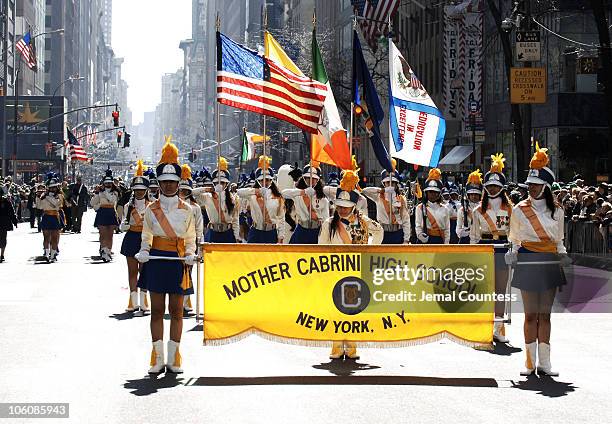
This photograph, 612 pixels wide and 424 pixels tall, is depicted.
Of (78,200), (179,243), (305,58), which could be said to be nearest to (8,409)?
(179,243)

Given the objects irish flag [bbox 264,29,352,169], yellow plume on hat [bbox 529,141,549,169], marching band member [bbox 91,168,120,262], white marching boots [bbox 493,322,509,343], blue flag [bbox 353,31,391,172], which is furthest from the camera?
marching band member [bbox 91,168,120,262]

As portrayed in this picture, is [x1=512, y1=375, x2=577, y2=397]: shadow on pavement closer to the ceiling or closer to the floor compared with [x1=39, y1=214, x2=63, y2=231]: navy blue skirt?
closer to the floor

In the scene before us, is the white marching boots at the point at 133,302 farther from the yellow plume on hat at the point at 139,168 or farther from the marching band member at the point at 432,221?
the marching band member at the point at 432,221

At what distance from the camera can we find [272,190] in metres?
19.9

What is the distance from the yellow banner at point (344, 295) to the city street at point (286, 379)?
387mm

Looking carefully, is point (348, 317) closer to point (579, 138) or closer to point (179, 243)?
point (179, 243)

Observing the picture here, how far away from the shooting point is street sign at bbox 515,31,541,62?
3125cm

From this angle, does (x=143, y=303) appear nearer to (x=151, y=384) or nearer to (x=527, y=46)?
(x=151, y=384)

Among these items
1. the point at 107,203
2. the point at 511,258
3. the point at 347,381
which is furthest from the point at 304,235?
the point at 107,203

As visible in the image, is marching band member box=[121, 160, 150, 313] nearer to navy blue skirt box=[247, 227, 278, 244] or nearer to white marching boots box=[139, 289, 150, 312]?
white marching boots box=[139, 289, 150, 312]

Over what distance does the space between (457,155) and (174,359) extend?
164ft

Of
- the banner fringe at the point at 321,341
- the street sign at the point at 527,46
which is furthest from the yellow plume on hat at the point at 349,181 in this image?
the street sign at the point at 527,46

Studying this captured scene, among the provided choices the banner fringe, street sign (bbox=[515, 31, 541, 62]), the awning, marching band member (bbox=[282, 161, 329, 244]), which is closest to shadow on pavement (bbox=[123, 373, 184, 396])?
the banner fringe

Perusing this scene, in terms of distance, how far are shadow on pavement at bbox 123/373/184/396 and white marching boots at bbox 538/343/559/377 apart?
3.38 m
